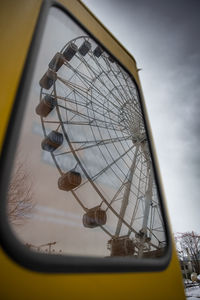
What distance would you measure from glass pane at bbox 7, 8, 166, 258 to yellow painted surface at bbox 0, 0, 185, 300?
0.07 m

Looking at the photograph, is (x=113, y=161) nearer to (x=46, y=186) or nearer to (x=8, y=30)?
(x=46, y=186)

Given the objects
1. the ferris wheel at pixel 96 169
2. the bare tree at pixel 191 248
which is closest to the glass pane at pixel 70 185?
the ferris wheel at pixel 96 169

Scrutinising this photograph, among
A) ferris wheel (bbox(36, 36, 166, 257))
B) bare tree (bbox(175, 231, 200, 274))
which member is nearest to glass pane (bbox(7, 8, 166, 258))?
ferris wheel (bbox(36, 36, 166, 257))

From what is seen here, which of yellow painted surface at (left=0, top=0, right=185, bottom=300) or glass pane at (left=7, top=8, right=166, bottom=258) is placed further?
glass pane at (left=7, top=8, right=166, bottom=258)

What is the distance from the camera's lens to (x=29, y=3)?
2.92 feet

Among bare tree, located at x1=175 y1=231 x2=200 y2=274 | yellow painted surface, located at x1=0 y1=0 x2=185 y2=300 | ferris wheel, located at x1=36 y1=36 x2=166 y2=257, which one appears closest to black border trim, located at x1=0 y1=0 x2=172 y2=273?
yellow painted surface, located at x1=0 y1=0 x2=185 y2=300

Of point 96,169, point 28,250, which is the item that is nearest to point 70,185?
point 96,169

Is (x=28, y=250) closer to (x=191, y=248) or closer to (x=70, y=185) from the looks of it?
(x=70, y=185)

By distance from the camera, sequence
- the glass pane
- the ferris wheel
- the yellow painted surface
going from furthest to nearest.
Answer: the ferris wheel, the glass pane, the yellow painted surface

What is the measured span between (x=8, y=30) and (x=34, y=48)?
0.41 feet

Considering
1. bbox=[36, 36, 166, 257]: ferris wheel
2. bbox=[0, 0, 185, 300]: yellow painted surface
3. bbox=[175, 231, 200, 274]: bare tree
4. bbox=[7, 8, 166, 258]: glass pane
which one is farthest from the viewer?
bbox=[175, 231, 200, 274]: bare tree

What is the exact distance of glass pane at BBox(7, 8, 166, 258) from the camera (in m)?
0.85

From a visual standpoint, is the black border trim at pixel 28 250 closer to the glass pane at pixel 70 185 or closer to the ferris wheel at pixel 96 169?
the glass pane at pixel 70 185

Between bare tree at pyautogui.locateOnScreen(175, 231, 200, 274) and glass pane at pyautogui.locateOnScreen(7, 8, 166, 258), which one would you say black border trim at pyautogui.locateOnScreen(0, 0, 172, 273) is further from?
bare tree at pyautogui.locateOnScreen(175, 231, 200, 274)
